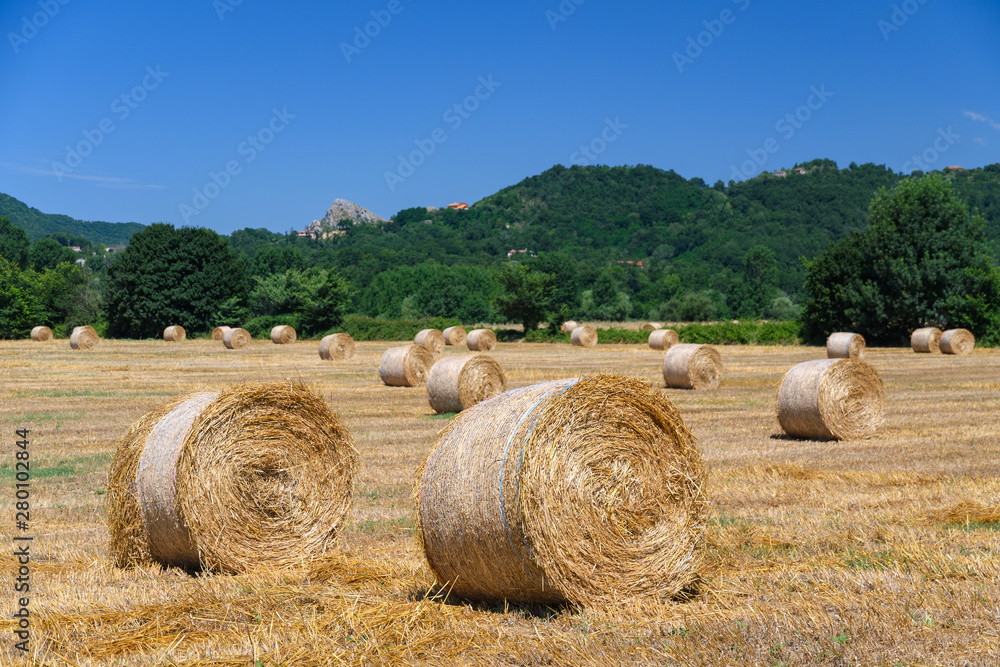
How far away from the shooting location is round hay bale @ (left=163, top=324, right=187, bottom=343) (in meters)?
54.6

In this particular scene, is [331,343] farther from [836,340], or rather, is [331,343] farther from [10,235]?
[10,235]

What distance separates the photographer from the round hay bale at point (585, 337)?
47219 mm

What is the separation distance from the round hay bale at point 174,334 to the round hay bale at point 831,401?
46434 mm

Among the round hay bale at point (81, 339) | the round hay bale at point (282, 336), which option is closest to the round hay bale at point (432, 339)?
the round hay bale at point (282, 336)

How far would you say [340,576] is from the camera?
668cm

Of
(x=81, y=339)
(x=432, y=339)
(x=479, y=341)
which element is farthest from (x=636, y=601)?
(x=81, y=339)

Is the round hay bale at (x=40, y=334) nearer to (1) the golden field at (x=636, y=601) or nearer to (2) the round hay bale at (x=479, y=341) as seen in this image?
(2) the round hay bale at (x=479, y=341)

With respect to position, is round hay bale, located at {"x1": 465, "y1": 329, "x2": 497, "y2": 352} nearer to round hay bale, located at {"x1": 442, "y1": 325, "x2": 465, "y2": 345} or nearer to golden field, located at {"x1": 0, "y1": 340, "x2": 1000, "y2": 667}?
round hay bale, located at {"x1": 442, "y1": 325, "x2": 465, "y2": 345}

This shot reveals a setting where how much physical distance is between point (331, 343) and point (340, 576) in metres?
29.1

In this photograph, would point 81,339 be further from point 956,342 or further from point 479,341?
point 956,342

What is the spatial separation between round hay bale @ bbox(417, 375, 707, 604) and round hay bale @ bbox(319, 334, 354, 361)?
96.6 feet

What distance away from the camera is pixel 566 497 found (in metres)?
5.75

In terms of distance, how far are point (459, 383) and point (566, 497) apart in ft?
39.6

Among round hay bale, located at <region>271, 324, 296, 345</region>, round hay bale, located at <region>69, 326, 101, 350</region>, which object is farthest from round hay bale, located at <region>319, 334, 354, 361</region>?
round hay bale, located at <region>271, 324, 296, 345</region>
